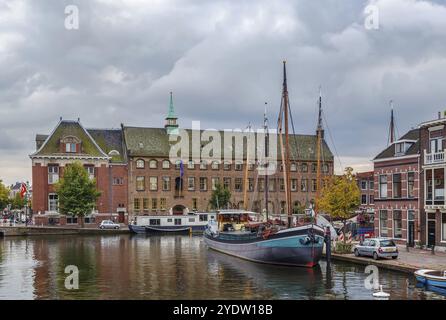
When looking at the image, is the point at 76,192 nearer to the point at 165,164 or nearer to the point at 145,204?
the point at 145,204

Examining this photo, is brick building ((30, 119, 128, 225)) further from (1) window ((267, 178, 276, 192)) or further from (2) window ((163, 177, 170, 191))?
(1) window ((267, 178, 276, 192))

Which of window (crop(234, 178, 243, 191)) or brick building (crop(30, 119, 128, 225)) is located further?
window (crop(234, 178, 243, 191))

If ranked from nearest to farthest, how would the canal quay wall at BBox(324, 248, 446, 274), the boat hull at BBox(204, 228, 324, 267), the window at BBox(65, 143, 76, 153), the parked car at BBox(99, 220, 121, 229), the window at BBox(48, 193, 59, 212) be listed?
the canal quay wall at BBox(324, 248, 446, 274), the boat hull at BBox(204, 228, 324, 267), the parked car at BBox(99, 220, 121, 229), the window at BBox(48, 193, 59, 212), the window at BBox(65, 143, 76, 153)

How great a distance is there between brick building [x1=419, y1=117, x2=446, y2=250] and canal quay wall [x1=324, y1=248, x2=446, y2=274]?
1.78 m

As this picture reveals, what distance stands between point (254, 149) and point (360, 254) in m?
63.7

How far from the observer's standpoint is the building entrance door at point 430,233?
4684cm

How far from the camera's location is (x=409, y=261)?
130 ft

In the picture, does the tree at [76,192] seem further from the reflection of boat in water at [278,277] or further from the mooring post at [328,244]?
the mooring post at [328,244]

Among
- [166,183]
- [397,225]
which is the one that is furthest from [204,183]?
[397,225]

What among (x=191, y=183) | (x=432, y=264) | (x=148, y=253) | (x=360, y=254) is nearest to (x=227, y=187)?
(x=191, y=183)

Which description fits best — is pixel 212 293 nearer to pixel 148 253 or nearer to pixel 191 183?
pixel 148 253

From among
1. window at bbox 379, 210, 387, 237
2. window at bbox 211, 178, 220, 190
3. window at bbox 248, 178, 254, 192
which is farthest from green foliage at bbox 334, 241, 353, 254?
window at bbox 248, 178, 254, 192

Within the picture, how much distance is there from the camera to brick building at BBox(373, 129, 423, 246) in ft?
162

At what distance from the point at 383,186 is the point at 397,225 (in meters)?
4.19
